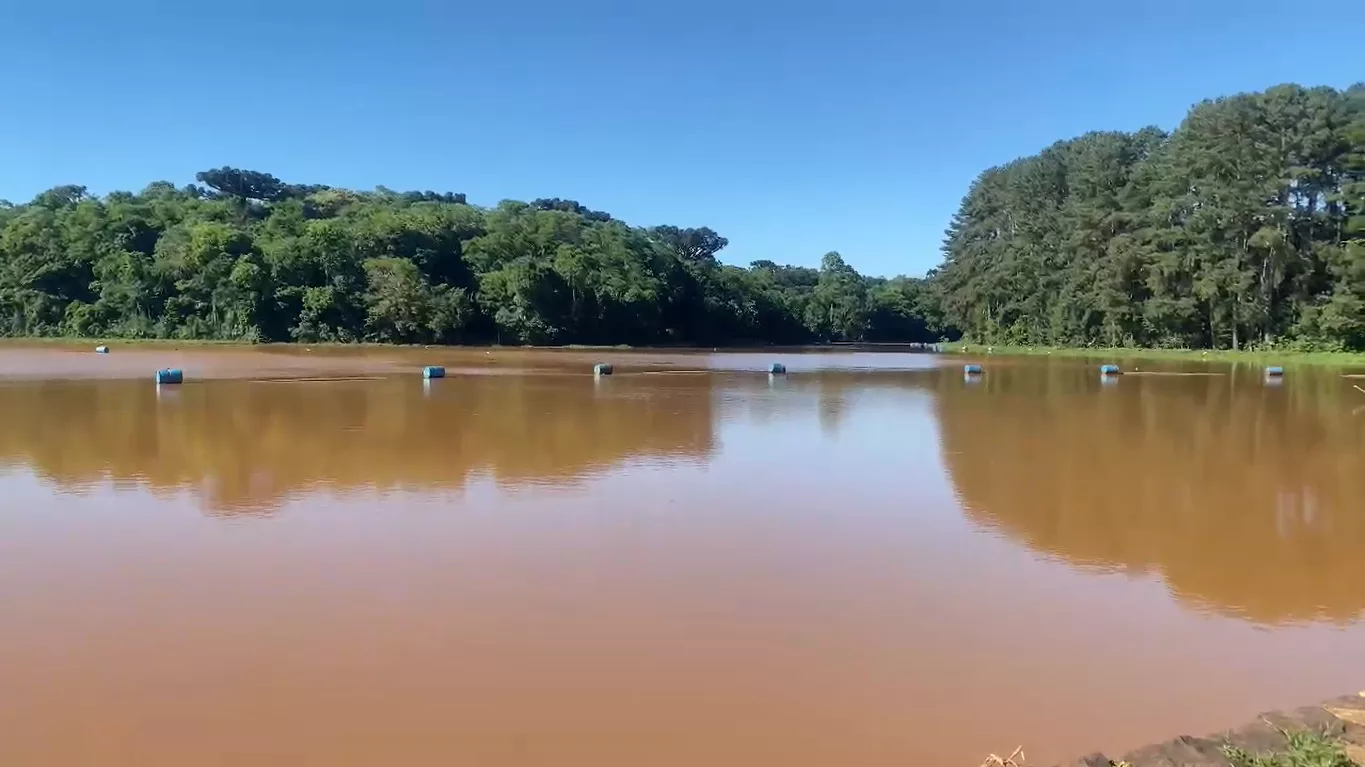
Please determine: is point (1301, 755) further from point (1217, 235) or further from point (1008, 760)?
point (1217, 235)

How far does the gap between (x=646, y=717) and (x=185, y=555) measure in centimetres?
472

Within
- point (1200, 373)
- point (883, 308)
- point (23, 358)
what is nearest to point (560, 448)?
point (1200, 373)

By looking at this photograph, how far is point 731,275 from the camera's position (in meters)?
93.1

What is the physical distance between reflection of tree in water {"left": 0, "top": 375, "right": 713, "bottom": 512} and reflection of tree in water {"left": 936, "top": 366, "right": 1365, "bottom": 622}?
4838 millimetres

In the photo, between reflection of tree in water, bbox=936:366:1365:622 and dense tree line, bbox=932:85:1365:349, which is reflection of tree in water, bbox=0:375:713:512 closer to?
reflection of tree in water, bbox=936:366:1365:622

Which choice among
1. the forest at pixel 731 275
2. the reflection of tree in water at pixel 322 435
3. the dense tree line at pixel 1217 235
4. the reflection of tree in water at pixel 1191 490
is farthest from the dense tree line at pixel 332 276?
the reflection of tree in water at pixel 1191 490

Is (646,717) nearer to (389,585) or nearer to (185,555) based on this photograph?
(389,585)

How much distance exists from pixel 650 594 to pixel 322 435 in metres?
9.82

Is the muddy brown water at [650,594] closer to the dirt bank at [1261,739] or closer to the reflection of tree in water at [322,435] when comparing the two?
the reflection of tree in water at [322,435]

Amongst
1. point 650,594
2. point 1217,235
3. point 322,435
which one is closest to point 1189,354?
point 1217,235

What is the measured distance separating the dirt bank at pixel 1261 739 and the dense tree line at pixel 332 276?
61198 mm

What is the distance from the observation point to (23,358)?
1499 inches

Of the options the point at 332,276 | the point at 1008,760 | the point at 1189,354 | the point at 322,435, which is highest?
the point at 332,276

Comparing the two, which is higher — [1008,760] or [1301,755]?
[1301,755]
